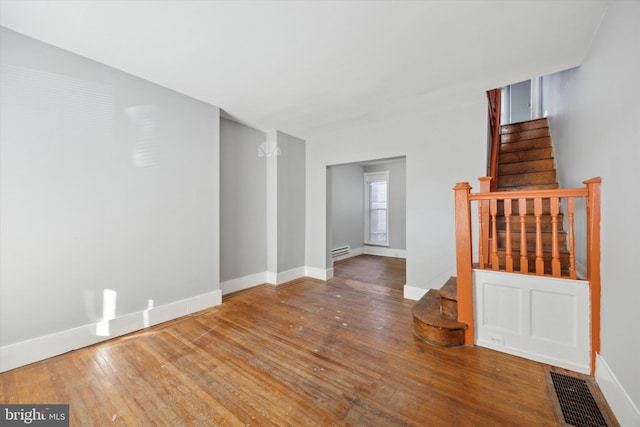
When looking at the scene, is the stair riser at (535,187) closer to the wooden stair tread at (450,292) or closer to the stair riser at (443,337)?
the wooden stair tread at (450,292)

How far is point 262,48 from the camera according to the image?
2082 mm

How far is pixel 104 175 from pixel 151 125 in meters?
0.69

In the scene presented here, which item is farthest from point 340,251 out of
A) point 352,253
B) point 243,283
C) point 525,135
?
point 525,135

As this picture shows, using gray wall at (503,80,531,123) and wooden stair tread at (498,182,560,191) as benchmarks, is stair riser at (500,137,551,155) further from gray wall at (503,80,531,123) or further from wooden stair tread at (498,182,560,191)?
gray wall at (503,80,531,123)

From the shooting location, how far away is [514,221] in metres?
2.89

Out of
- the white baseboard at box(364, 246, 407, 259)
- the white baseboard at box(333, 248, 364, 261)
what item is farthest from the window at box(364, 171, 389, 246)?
the white baseboard at box(333, 248, 364, 261)

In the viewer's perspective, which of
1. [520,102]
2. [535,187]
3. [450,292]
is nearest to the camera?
[450,292]

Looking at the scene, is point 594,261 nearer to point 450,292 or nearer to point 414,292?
point 450,292

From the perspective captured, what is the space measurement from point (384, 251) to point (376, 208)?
120cm

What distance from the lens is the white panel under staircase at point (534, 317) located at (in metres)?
1.89

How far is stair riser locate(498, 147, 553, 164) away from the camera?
11.7ft

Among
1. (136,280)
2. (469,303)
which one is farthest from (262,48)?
(469,303)

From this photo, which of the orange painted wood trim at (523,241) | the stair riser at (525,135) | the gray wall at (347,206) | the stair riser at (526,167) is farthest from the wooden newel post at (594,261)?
the gray wall at (347,206)

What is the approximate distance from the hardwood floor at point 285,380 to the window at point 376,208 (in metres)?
4.33
